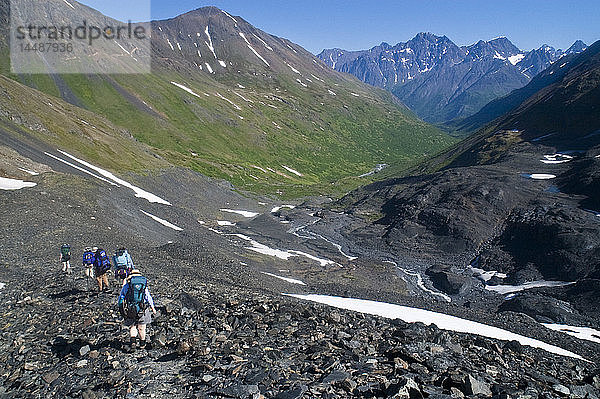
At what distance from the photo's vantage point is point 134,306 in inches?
490

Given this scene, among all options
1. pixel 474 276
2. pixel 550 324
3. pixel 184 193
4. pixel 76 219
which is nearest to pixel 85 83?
pixel 184 193

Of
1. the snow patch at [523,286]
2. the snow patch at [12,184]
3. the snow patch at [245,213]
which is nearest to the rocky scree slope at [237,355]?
the snow patch at [12,184]

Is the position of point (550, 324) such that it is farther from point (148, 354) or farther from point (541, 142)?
point (541, 142)

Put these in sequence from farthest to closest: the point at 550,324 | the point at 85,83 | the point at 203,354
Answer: the point at 85,83, the point at 550,324, the point at 203,354

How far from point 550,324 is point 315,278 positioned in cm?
2315

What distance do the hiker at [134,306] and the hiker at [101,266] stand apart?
17.3 ft

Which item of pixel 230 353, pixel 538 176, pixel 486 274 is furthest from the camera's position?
pixel 538 176

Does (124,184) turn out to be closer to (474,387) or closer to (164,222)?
A: (164,222)

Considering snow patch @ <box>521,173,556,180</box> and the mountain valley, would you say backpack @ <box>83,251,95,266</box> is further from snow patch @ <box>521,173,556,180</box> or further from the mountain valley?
snow patch @ <box>521,173,556,180</box>

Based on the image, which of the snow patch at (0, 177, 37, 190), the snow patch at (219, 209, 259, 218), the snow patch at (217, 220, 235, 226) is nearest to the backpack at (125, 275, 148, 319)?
the snow patch at (0, 177, 37, 190)

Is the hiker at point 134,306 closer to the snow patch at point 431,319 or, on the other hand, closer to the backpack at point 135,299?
the backpack at point 135,299

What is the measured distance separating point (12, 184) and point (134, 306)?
125ft

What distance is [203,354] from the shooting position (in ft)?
39.1

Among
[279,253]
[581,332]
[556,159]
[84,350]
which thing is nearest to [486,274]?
[581,332]
